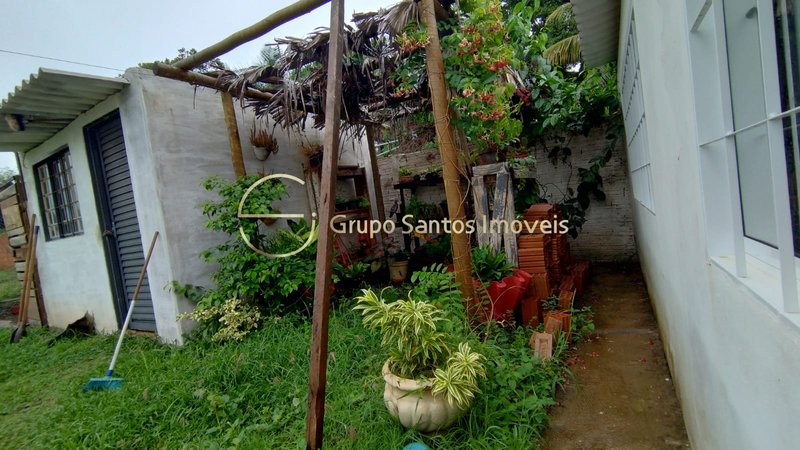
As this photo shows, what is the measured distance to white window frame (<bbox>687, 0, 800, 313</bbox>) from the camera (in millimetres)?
682

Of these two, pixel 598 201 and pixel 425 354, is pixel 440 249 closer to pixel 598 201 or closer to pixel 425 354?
pixel 425 354

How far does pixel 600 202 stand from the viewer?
17.5 feet

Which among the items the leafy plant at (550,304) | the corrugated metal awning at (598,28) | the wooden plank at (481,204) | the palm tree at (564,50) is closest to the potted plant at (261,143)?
the wooden plank at (481,204)

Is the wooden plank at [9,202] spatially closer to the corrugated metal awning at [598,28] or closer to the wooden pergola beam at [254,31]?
the wooden pergola beam at [254,31]

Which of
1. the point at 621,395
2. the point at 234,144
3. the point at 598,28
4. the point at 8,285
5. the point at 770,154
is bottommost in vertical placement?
the point at 621,395

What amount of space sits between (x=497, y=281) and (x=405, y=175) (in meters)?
3.60

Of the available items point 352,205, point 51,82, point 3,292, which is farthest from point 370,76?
point 3,292

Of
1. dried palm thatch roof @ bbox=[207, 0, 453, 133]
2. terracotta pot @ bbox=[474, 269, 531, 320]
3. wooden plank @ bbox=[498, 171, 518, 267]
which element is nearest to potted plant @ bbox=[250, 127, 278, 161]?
dried palm thatch roof @ bbox=[207, 0, 453, 133]

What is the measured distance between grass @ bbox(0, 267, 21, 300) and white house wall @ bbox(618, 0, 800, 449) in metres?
13.7

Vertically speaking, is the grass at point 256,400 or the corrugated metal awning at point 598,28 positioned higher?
the corrugated metal awning at point 598,28

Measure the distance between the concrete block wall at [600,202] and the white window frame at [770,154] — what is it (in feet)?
15.2

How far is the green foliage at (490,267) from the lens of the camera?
3381 mm

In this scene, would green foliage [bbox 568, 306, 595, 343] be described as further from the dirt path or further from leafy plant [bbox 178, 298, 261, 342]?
leafy plant [bbox 178, 298, 261, 342]

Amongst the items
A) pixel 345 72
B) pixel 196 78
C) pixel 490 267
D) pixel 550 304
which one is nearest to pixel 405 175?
pixel 345 72
